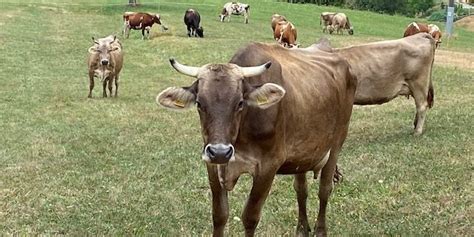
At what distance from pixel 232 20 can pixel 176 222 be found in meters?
31.5

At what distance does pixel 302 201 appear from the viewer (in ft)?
19.7

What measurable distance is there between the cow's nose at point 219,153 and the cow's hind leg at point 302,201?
6.17ft

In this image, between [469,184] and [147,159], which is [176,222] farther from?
[469,184]

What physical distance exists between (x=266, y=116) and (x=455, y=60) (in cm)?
1882

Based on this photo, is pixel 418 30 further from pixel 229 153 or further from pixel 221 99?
pixel 229 153

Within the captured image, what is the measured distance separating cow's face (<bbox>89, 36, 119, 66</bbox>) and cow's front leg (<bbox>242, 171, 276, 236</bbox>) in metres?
10.3

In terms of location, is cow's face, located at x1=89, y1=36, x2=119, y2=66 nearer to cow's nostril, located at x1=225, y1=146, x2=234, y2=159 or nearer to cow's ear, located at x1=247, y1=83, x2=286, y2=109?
cow's ear, located at x1=247, y1=83, x2=286, y2=109

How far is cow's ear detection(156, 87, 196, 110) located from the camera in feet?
A: 15.0

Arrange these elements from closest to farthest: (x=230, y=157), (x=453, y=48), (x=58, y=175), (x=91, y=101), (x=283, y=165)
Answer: (x=230, y=157)
(x=283, y=165)
(x=58, y=175)
(x=91, y=101)
(x=453, y=48)

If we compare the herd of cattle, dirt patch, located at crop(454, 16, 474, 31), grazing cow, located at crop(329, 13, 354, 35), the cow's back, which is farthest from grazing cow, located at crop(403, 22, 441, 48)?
dirt patch, located at crop(454, 16, 474, 31)

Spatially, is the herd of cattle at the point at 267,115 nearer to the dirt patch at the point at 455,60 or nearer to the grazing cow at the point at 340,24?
the dirt patch at the point at 455,60

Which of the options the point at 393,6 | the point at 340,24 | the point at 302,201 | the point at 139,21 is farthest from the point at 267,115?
the point at 393,6

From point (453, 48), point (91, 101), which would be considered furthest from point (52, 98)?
point (453, 48)

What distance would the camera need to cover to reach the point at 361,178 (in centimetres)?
795
